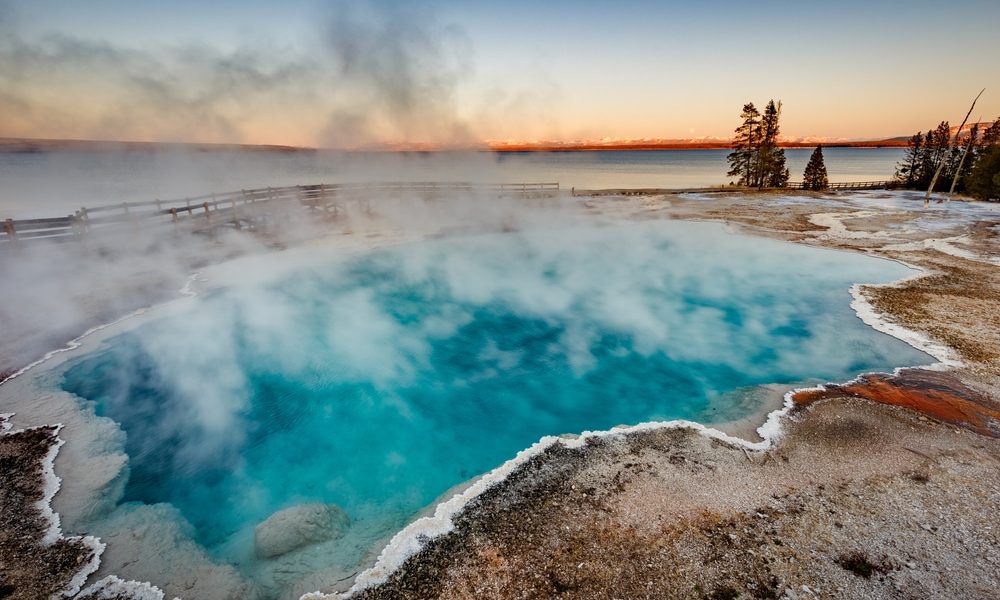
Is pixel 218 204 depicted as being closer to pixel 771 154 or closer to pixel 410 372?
pixel 410 372

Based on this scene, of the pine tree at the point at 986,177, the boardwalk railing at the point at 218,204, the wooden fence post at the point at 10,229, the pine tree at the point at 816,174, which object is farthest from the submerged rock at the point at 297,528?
the pine tree at the point at 816,174

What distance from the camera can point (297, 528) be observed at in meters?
5.75

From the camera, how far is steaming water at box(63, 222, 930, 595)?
692 centimetres

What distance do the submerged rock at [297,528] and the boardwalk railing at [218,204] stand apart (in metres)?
15.1

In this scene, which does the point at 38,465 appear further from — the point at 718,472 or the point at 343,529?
the point at 718,472

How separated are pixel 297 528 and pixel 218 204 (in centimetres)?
3030

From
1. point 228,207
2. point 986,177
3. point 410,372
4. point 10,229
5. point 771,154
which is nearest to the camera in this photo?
point 410,372

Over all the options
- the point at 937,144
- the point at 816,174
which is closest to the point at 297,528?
the point at 816,174

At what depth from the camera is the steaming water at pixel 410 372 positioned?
692cm

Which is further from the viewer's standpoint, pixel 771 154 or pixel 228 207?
pixel 771 154

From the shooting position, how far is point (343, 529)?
233 inches

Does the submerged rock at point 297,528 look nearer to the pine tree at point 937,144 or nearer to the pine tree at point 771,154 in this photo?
the pine tree at point 771,154

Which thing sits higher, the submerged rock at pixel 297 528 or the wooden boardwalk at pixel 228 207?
the wooden boardwalk at pixel 228 207

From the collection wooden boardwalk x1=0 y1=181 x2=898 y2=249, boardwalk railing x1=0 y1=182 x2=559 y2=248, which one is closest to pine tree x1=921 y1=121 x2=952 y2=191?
wooden boardwalk x1=0 y1=181 x2=898 y2=249
